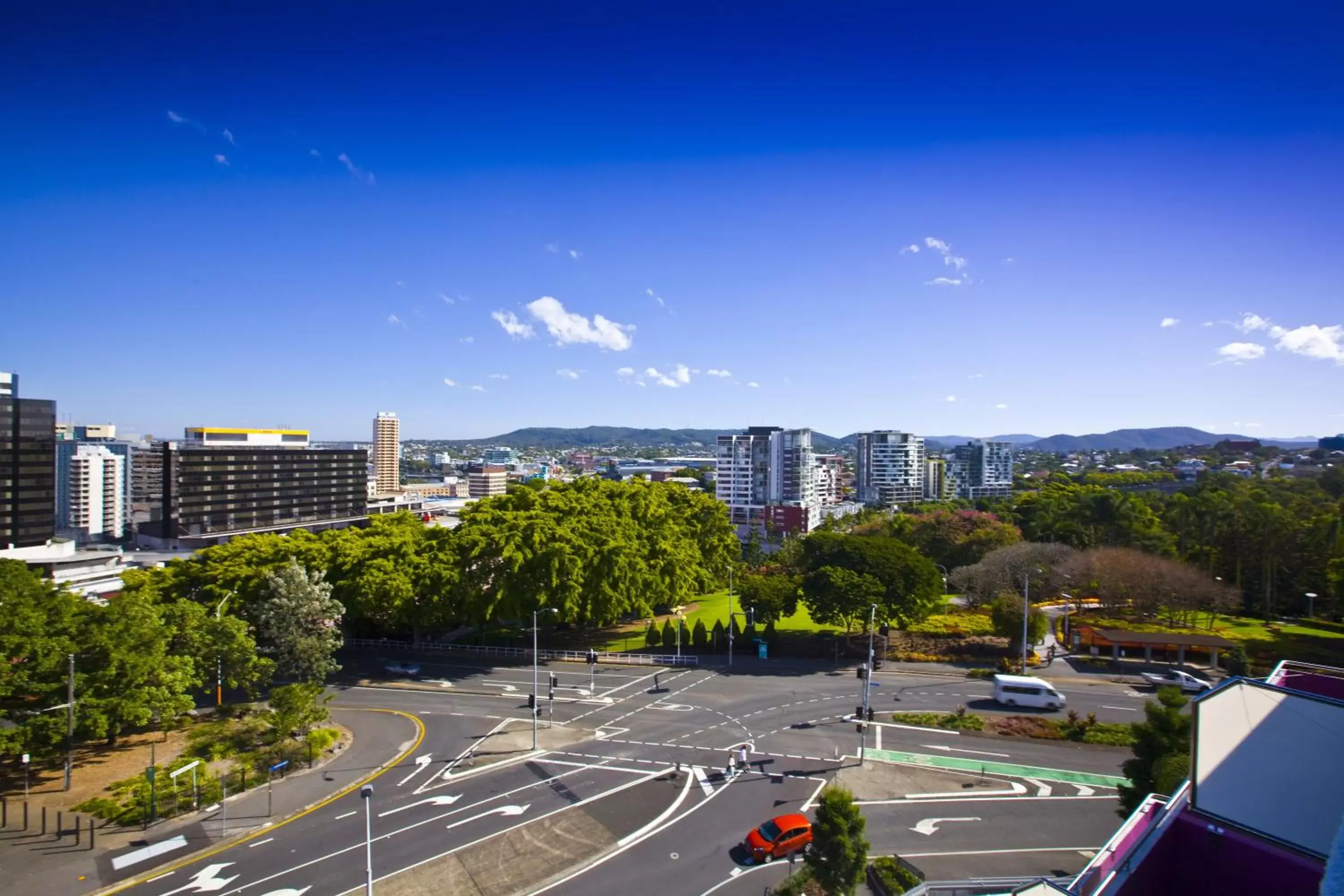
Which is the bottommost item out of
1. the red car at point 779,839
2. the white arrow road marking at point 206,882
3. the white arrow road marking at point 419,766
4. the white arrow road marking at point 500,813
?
the white arrow road marking at point 419,766

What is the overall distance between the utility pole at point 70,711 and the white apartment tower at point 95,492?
5247 inches

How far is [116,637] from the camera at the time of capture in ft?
90.0

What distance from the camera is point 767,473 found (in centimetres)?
15538

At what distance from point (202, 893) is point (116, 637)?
38.9 feet

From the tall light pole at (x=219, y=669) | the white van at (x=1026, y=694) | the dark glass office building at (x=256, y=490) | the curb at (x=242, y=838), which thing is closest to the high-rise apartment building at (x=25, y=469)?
the dark glass office building at (x=256, y=490)

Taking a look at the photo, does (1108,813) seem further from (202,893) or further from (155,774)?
(155,774)

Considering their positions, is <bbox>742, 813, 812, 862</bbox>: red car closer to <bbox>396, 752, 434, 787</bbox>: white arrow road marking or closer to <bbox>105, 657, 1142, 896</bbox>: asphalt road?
<bbox>105, 657, 1142, 896</bbox>: asphalt road

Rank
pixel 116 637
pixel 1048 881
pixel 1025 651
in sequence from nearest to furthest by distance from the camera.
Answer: pixel 1048 881 < pixel 116 637 < pixel 1025 651

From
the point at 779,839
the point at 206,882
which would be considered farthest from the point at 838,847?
the point at 206,882

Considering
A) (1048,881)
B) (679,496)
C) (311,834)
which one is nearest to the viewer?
(1048,881)

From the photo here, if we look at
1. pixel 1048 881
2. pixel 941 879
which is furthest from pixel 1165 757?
pixel 1048 881

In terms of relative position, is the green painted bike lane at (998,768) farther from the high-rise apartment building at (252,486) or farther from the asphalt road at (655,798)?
the high-rise apartment building at (252,486)

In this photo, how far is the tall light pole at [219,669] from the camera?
32.7m

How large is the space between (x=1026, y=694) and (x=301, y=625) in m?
35.4
